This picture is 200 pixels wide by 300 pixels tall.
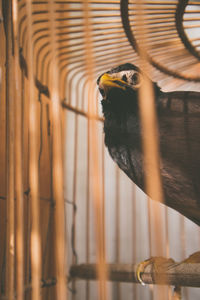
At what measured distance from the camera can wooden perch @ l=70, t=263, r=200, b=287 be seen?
74cm

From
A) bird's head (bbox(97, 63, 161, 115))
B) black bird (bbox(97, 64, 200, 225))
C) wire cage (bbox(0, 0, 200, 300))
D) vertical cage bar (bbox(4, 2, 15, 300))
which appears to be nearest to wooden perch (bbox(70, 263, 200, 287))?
wire cage (bbox(0, 0, 200, 300))

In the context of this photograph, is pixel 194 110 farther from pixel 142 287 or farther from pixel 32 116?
pixel 142 287

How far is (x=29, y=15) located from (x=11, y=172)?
11.3 inches

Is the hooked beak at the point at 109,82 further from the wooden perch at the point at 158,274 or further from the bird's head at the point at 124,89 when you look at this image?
the wooden perch at the point at 158,274

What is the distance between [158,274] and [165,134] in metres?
0.36

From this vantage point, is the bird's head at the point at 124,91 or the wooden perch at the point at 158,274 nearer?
the wooden perch at the point at 158,274

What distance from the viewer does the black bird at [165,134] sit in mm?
794

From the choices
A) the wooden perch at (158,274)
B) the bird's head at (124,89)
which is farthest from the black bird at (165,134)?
the wooden perch at (158,274)

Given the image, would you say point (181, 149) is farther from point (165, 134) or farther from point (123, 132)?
A: point (123, 132)

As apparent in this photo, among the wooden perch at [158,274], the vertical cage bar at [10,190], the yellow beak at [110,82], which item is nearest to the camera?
the vertical cage bar at [10,190]

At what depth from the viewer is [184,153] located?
79 cm

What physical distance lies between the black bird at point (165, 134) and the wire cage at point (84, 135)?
10 centimetres

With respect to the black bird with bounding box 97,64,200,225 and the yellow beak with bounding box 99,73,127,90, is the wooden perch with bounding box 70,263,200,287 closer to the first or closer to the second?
the black bird with bounding box 97,64,200,225

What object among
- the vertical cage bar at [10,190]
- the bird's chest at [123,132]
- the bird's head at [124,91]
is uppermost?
the bird's head at [124,91]
